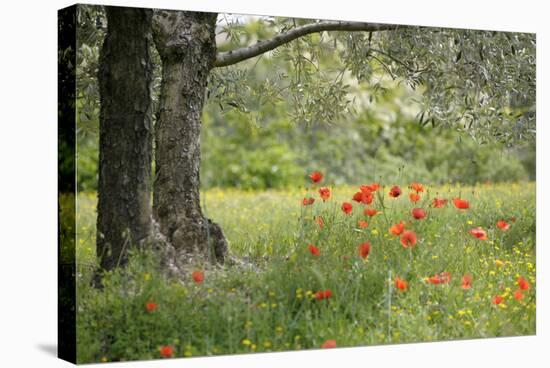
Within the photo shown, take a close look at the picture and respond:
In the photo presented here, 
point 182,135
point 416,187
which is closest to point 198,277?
point 182,135

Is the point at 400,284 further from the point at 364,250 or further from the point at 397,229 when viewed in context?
the point at 397,229

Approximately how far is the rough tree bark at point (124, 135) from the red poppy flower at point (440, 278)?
2.17 m

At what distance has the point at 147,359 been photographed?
5820 millimetres

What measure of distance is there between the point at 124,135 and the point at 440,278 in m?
2.61

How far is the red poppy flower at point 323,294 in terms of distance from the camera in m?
6.25

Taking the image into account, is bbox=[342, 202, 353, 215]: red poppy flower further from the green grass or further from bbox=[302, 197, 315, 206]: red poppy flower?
bbox=[302, 197, 315, 206]: red poppy flower

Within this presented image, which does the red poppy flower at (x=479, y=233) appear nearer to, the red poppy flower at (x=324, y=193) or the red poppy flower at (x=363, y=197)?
the red poppy flower at (x=363, y=197)

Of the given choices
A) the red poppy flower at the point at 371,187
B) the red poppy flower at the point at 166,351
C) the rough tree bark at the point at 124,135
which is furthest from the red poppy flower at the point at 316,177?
the red poppy flower at the point at 166,351

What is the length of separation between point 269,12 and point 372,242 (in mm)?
1923

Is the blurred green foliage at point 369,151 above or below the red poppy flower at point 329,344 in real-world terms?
above

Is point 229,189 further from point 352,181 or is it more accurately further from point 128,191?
point 128,191

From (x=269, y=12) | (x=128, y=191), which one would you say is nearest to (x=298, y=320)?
(x=128, y=191)

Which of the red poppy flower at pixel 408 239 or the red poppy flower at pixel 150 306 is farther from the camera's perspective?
the red poppy flower at pixel 408 239

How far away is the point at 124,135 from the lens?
597 cm
